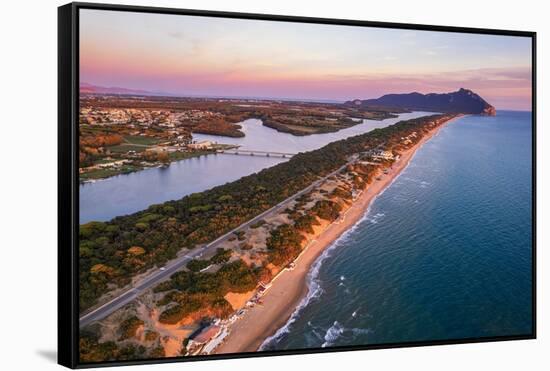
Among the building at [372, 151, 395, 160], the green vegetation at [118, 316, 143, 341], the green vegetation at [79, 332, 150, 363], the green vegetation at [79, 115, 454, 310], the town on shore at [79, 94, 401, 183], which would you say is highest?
the town on shore at [79, 94, 401, 183]

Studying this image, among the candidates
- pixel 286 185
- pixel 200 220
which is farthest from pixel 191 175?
pixel 286 185

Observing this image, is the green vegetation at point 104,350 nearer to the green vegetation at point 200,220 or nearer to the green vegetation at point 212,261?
the green vegetation at point 200,220

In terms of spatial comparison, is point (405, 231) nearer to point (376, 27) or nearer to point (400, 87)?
point (400, 87)

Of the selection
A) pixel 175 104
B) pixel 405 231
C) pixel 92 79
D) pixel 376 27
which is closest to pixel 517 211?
pixel 405 231

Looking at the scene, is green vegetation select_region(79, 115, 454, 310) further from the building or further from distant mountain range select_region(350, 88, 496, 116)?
distant mountain range select_region(350, 88, 496, 116)

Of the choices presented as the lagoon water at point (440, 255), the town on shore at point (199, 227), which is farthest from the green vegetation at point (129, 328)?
the lagoon water at point (440, 255)

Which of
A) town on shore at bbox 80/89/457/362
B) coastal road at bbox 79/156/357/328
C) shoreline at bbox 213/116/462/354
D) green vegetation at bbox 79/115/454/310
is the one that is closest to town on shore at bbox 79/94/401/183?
town on shore at bbox 80/89/457/362

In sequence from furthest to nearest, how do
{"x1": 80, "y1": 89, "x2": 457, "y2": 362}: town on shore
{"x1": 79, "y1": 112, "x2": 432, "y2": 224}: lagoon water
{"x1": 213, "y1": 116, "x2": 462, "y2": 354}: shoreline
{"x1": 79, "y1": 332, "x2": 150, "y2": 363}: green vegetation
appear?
{"x1": 213, "y1": 116, "x2": 462, "y2": 354}: shoreline
{"x1": 79, "y1": 112, "x2": 432, "y2": 224}: lagoon water
{"x1": 80, "y1": 89, "x2": 457, "y2": 362}: town on shore
{"x1": 79, "y1": 332, "x2": 150, "y2": 363}: green vegetation
